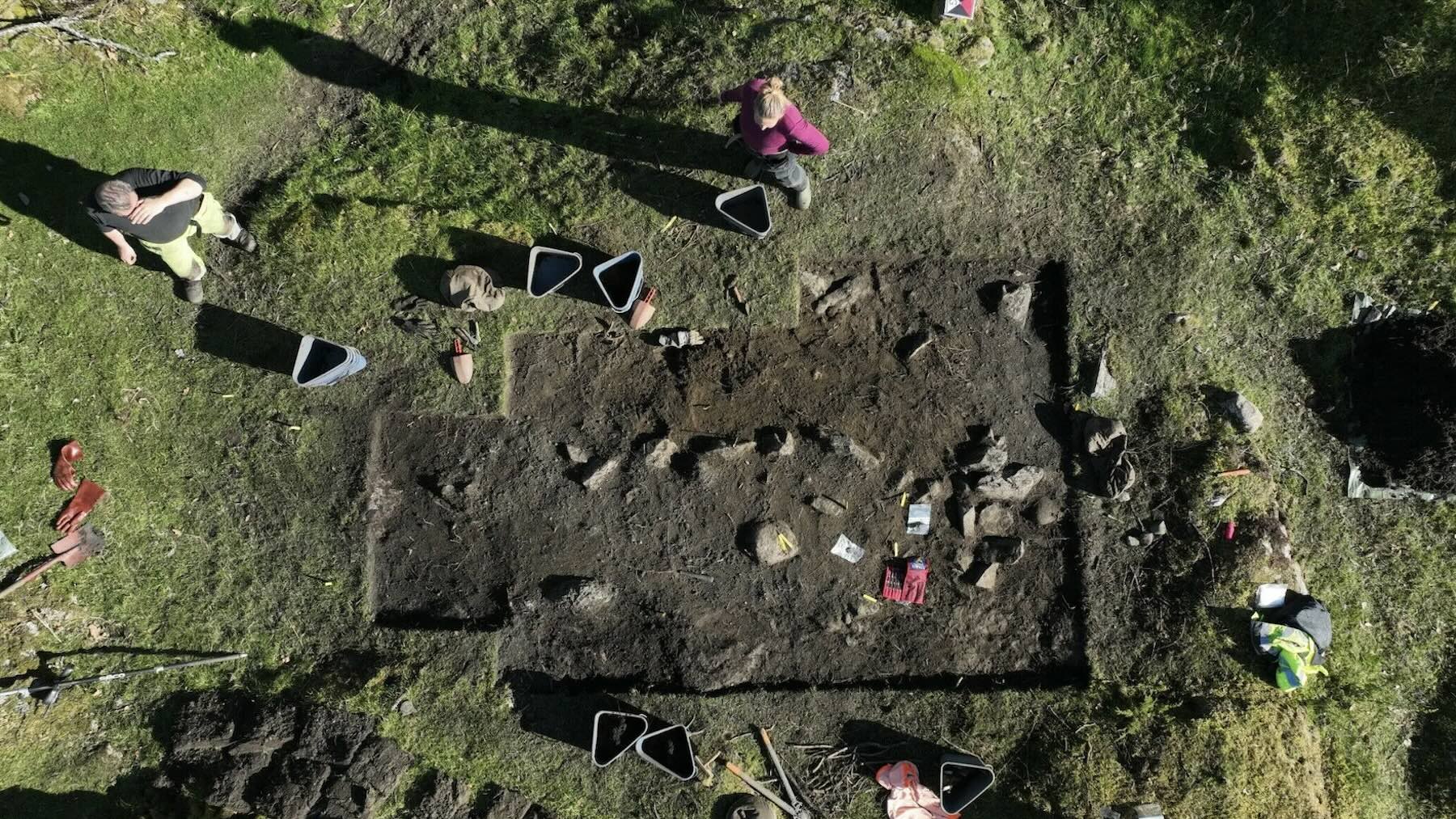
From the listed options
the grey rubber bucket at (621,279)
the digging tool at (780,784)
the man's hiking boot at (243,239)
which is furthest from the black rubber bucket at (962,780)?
the man's hiking boot at (243,239)

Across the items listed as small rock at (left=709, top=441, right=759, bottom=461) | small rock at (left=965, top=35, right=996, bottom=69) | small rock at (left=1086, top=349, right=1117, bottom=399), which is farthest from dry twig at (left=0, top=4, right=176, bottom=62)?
small rock at (left=1086, top=349, right=1117, bottom=399)

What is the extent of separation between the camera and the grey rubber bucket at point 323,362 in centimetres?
519

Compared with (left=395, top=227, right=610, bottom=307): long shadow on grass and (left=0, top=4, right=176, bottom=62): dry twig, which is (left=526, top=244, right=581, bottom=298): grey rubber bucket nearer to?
(left=395, top=227, right=610, bottom=307): long shadow on grass

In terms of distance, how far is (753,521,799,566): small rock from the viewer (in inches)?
215

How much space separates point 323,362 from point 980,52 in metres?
5.65

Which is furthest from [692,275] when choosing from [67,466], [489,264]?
[67,466]

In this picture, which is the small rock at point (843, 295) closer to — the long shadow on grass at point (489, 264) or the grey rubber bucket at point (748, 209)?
the grey rubber bucket at point (748, 209)

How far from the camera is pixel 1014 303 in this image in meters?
5.53

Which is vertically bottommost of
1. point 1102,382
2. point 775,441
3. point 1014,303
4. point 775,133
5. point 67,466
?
point 67,466

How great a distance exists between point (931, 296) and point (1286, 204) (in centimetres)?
289

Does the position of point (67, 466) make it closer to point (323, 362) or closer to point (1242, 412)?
point (323, 362)

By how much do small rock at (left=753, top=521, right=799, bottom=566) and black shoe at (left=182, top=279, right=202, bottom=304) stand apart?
4.67m

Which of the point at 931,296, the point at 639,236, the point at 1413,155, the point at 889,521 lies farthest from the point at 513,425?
the point at 1413,155

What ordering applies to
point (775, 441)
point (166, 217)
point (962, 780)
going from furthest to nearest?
1. point (775, 441)
2. point (962, 780)
3. point (166, 217)
